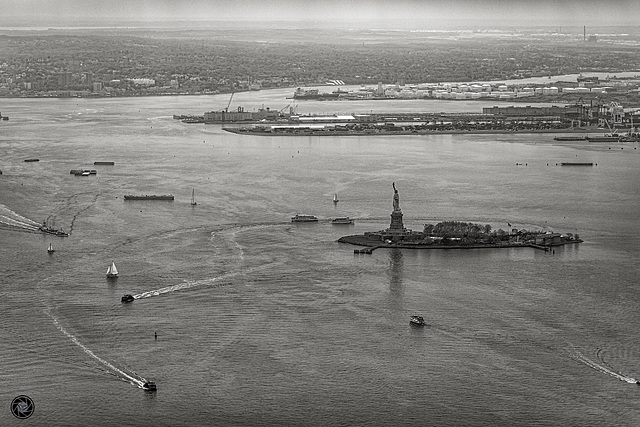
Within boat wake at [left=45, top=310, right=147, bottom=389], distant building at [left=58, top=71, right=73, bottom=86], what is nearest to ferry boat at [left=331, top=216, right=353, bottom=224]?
boat wake at [left=45, top=310, right=147, bottom=389]

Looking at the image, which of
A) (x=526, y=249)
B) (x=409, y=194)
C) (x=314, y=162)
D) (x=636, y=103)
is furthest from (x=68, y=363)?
(x=636, y=103)

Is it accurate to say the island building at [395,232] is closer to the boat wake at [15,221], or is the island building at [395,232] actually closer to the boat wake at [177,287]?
the boat wake at [177,287]

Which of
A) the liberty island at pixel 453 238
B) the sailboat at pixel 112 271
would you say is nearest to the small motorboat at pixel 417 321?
the liberty island at pixel 453 238

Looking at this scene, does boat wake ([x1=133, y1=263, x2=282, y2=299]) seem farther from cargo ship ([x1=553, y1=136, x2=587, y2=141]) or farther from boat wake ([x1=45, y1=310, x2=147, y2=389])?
cargo ship ([x1=553, y1=136, x2=587, y2=141])

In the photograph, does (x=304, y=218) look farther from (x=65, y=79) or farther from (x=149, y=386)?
(x=65, y=79)

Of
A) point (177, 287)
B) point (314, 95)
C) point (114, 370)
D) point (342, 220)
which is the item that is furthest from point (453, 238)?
point (314, 95)

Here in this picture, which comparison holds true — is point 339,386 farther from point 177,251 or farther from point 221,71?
point 221,71
